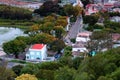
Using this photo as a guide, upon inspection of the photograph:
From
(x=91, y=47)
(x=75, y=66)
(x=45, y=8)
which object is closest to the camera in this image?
(x=75, y=66)

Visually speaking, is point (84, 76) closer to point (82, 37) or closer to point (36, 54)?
point (36, 54)

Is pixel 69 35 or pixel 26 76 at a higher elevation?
pixel 26 76

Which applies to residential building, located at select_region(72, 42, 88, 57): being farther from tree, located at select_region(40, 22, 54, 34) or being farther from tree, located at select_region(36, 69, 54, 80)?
tree, located at select_region(36, 69, 54, 80)

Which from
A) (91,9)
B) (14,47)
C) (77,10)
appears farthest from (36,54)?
(91,9)

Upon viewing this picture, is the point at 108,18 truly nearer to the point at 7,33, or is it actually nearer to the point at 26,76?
the point at 7,33

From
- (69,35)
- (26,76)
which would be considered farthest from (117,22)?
(26,76)

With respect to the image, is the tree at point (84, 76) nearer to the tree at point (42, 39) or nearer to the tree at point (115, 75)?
the tree at point (115, 75)
